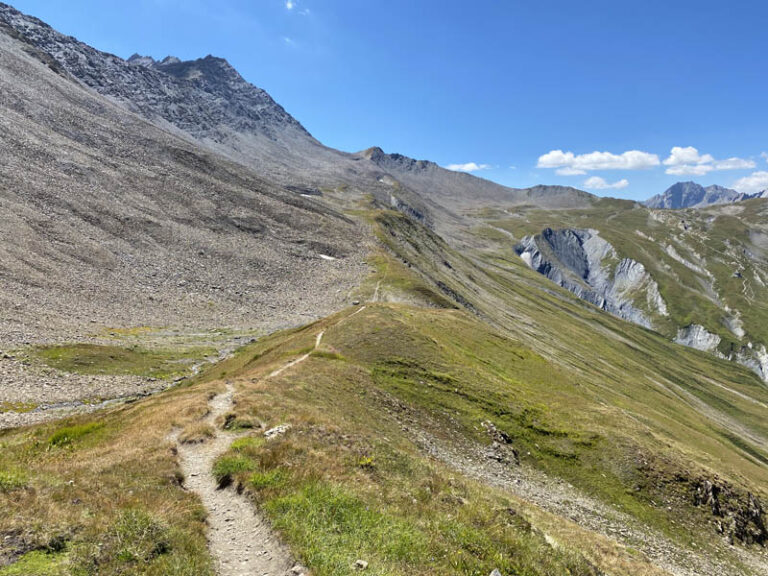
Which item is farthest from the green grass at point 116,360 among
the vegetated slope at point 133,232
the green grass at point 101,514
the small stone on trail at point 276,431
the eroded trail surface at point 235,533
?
the eroded trail surface at point 235,533

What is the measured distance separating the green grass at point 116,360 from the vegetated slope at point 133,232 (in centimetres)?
578

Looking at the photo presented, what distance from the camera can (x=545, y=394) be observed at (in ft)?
168

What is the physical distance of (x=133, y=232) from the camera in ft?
326

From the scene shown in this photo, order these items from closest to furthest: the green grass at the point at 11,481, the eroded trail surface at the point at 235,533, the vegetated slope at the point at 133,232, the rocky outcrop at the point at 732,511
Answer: the eroded trail surface at the point at 235,533, the green grass at the point at 11,481, the rocky outcrop at the point at 732,511, the vegetated slope at the point at 133,232

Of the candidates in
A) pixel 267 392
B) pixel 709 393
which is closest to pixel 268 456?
pixel 267 392

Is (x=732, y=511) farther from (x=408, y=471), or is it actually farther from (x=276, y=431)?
(x=276, y=431)

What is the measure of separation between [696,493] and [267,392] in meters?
37.2

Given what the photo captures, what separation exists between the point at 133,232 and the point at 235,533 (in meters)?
106

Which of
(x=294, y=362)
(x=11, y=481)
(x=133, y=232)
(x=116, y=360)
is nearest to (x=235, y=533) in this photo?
(x=11, y=481)

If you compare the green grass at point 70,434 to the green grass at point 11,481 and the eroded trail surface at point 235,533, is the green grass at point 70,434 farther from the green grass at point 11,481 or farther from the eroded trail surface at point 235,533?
the green grass at point 11,481

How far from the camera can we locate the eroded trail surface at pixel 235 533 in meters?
11.4

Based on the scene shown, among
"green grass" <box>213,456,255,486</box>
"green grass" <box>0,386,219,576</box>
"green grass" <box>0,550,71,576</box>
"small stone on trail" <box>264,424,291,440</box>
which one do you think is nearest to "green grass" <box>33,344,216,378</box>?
"green grass" <box>0,386,219,576</box>

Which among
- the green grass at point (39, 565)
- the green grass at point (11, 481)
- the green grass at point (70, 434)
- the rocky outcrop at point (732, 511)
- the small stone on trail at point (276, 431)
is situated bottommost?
the rocky outcrop at point (732, 511)

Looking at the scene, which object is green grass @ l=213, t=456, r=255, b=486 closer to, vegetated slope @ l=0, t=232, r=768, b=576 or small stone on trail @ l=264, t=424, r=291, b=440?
vegetated slope @ l=0, t=232, r=768, b=576
